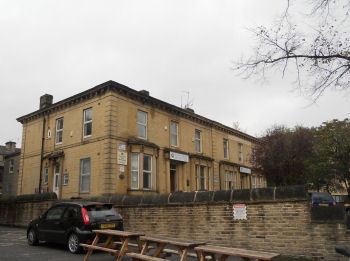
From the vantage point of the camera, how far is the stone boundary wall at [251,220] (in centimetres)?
900

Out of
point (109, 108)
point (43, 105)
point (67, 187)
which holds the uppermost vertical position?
point (43, 105)

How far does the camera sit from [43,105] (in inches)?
1008

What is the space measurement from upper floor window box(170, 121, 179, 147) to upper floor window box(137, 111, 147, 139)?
275cm

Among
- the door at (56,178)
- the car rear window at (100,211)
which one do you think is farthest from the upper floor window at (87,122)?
the car rear window at (100,211)

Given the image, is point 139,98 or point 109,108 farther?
point 139,98

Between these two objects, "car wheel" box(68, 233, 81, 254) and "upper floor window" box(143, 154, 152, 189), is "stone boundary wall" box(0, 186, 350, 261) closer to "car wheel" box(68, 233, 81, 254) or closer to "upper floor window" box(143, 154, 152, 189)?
"car wheel" box(68, 233, 81, 254)

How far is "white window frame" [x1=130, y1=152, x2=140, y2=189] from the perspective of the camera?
20.0 metres

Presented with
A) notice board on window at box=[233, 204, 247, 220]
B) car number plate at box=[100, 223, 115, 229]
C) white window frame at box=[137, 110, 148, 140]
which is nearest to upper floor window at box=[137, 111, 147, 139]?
white window frame at box=[137, 110, 148, 140]

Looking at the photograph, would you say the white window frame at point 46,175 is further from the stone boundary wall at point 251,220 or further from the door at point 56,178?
the stone boundary wall at point 251,220

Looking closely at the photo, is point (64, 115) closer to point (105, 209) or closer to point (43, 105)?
point (43, 105)

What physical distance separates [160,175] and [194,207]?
10165 mm

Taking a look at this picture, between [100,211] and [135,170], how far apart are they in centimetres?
931

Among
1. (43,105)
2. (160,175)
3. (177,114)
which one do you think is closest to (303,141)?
(177,114)

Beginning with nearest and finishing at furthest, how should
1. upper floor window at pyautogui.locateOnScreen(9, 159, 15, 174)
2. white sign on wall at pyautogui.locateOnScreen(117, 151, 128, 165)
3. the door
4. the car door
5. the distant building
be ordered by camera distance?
the car door → white sign on wall at pyautogui.locateOnScreen(117, 151, 128, 165) → the door → the distant building → upper floor window at pyautogui.locateOnScreen(9, 159, 15, 174)
